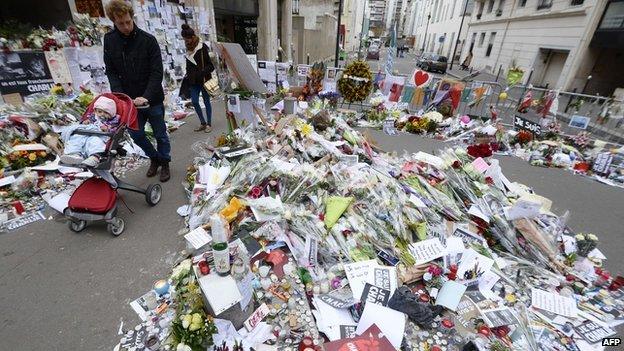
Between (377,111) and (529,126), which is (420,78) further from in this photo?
(529,126)

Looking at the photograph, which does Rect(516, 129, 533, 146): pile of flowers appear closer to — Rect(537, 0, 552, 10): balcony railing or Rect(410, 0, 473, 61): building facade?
Rect(537, 0, 552, 10): balcony railing

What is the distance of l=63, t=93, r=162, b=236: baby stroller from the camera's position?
2.98 metres

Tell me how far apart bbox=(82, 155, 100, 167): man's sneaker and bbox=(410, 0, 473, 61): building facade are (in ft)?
101

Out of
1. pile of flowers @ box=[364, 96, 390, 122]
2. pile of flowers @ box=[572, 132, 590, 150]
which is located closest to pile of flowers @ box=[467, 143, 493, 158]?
pile of flowers @ box=[364, 96, 390, 122]

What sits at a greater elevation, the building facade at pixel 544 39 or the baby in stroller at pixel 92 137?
the building facade at pixel 544 39

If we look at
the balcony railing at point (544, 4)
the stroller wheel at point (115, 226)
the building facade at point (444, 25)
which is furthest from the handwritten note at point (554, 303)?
the building facade at point (444, 25)

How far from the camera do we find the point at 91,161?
2768mm

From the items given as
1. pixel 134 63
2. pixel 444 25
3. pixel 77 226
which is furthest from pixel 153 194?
pixel 444 25

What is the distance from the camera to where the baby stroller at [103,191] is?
9.77ft

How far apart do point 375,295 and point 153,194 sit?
3.07 m

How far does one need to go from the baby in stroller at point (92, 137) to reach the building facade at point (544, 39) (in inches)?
693

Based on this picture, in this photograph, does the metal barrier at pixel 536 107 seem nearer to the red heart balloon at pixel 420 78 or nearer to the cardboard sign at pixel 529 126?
the cardboard sign at pixel 529 126

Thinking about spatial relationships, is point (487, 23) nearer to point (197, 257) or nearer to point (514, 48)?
point (514, 48)

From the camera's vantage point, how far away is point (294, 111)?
7039mm
